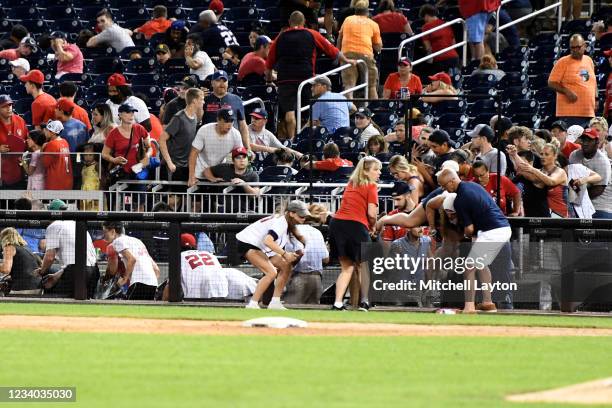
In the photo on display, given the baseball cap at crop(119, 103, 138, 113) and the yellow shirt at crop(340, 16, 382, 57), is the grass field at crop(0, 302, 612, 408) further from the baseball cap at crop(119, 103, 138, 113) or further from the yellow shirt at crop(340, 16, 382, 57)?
the yellow shirt at crop(340, 16, 382, 57)

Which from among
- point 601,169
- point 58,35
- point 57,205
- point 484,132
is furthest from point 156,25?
point 601,169

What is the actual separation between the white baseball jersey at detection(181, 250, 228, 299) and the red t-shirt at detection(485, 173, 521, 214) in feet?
11.0

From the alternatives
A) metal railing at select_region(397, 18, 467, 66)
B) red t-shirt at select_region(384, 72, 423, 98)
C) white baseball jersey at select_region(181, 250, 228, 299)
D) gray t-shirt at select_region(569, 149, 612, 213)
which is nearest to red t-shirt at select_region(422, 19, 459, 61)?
metal railing at select_region(397, 18, 467, 66)

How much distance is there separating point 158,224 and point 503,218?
4.18 meters

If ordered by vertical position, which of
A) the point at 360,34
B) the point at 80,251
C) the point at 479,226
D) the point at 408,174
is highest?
the point at 360,34

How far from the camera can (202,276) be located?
695 inches

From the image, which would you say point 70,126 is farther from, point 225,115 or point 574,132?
point 574,132

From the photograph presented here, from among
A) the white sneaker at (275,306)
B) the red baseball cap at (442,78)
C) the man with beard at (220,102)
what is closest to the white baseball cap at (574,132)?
the red baseball cap at (442,78)

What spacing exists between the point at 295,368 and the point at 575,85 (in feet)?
35.5

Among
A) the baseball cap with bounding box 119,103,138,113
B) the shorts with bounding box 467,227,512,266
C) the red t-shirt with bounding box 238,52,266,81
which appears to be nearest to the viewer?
the shorts with bounding box 467,227,512,266

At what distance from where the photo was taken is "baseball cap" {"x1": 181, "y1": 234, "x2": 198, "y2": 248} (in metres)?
17.7

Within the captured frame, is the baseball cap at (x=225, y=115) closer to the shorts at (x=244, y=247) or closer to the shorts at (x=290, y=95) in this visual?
the shorts at (x=244, y=247)

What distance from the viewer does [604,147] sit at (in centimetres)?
1866

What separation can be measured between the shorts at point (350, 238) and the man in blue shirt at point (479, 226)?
107cm
